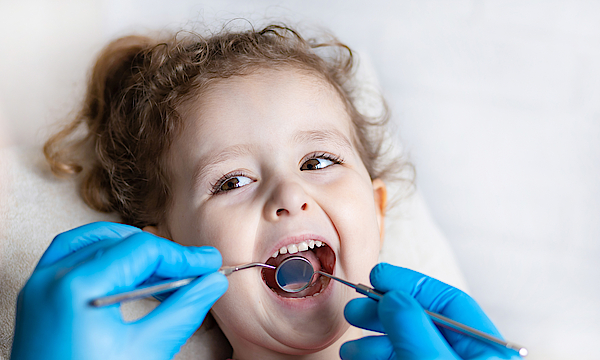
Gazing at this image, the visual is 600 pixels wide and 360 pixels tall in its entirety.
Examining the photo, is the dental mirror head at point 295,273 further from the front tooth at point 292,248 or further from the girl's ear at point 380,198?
the girl's ear at point 380,198

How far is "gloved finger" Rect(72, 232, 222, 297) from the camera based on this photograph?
771mm

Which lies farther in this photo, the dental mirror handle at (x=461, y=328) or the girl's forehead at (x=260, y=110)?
the girl's forehead at (x=260, y=110)

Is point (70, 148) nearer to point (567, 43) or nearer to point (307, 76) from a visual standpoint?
point (307, 76)

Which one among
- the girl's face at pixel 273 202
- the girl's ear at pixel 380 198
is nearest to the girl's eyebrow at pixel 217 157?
the girl's face at pixel 273 202

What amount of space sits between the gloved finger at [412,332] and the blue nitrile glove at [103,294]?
32 centimetres

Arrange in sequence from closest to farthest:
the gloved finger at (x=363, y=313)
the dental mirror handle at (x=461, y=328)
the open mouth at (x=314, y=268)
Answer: the dental mirror handle at (x=461, y=328) < the gloved finger at (x=363, y=313) < the open mouth at (x=314, y=268)

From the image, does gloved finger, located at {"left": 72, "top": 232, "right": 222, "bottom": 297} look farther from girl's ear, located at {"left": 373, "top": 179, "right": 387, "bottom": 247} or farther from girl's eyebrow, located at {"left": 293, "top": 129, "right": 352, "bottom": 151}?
girl's ear, located at {"left": 373, "top": 179, "right": 387, "bottom": 247}

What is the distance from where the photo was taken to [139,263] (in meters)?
0.82

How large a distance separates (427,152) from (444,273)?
528 mm

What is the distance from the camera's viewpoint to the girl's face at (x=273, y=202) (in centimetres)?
99

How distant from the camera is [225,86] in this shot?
114 centimetres

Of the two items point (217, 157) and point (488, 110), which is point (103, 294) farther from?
point (488, 110)

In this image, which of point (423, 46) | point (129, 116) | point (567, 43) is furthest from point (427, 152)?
point (129, 116)

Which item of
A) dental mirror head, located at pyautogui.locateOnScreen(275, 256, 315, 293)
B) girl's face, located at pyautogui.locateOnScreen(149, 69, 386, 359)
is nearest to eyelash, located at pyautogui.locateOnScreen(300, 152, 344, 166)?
girl's face, located at pyautogui.locateOnScreen(149, 69, 386, 359)
